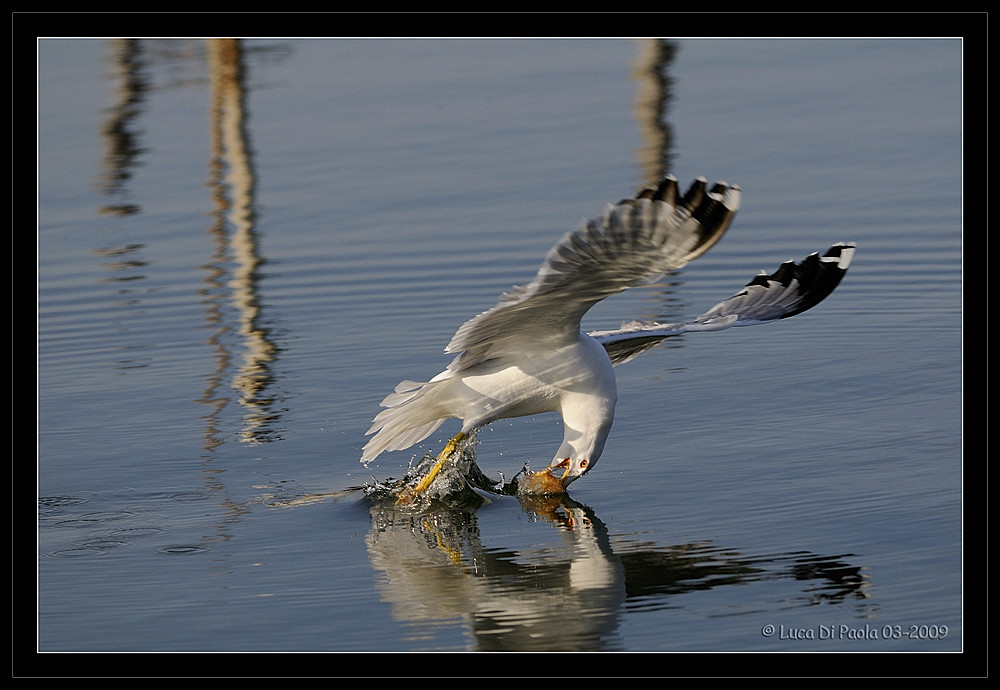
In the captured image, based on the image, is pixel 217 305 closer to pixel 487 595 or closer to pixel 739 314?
pixel 739 314

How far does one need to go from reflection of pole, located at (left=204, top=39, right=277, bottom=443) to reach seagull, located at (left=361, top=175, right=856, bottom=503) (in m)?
1.51

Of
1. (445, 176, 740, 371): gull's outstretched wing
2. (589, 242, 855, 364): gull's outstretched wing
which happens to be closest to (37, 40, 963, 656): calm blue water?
(589, 242, 855, 364): gull's outstretched wing

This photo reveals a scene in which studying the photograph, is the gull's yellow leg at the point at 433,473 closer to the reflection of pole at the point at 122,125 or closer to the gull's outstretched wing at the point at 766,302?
the gull's outstretched wing at the point at 766,302

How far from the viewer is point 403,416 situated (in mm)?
7609

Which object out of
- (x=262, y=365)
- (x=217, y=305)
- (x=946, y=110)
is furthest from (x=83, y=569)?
(x=946, y=110)

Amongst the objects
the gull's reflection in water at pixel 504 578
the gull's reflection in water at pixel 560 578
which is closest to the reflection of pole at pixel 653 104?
the gull's reflection in water at pixel 504 578

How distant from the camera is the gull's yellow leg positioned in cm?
762

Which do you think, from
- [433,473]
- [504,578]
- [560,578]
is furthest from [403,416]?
[560,578]

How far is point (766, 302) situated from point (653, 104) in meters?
10.2

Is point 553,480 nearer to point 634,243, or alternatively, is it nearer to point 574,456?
point 574,456

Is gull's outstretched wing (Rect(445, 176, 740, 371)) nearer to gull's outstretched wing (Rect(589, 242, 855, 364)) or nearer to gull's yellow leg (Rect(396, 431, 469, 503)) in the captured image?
gull's outstretched wing (Rect(589, 242, 855, 364))

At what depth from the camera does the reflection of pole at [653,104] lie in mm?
15211

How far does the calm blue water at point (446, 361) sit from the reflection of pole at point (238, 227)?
0.16 feet
